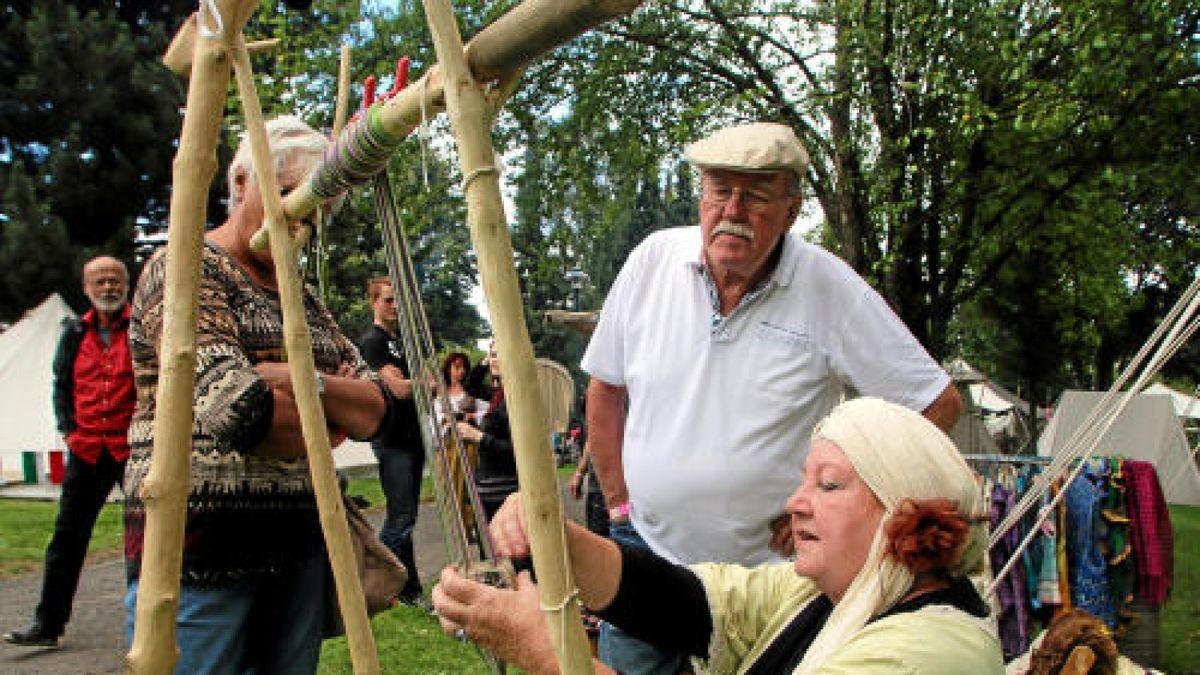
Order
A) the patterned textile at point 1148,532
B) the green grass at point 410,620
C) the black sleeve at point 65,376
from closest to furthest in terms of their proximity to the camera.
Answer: the green grass at point 410,620, the patterned textile at point 1148,532, the black sleeve at point 65,376

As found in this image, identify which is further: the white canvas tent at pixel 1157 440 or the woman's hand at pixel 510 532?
the white canvas tent at pixel 1157 440

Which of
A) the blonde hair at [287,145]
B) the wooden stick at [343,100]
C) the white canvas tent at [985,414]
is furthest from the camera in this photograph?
the white canvas tent at [985,414]

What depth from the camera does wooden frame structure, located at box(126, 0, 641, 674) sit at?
111 centimetres

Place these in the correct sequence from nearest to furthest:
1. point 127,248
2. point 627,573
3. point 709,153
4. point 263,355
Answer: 1. point 627,573
2. point 263,355
3. point 709,153
4. point 127,248

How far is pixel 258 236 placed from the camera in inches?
76.2

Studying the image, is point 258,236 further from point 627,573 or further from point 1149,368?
point 1149,368

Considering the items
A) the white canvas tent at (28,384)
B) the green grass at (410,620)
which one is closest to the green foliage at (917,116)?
the green grass at (410,620)

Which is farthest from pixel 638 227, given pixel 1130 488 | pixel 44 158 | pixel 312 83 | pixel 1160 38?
pixel 1130 488

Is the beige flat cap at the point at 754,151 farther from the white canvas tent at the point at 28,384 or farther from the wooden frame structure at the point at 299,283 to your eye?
the white canvas tent at the point at 28,384

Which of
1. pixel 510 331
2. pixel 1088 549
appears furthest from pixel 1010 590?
pixel 510 331

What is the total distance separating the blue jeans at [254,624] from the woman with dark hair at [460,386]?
5.06 meters

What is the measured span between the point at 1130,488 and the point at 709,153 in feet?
11.7

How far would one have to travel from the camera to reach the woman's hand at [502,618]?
132 cm

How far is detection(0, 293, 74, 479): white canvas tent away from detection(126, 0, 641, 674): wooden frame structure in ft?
44.0
